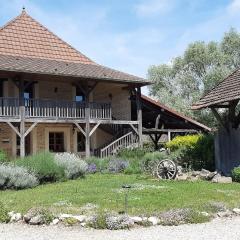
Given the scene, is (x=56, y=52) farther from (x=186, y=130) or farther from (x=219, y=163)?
(x=219, y=163)

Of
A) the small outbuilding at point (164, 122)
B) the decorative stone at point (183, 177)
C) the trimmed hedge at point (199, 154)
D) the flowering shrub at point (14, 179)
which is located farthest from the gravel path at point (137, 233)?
the small outbuilding at point (164, 122)

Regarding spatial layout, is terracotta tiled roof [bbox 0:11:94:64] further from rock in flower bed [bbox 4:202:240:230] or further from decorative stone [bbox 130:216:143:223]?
decorative stone [bbox 130:216:143:223]

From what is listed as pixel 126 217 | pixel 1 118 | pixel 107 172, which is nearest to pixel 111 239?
pixel 126 217

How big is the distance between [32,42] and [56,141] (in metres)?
6.09

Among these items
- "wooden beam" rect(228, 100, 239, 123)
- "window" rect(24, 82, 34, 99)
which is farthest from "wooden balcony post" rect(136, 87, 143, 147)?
"wooden beam" rect(228, 100, 239, 123)

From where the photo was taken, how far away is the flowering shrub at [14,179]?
52.5 ft

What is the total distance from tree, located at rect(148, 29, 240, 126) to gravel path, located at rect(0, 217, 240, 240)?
33.3 meters

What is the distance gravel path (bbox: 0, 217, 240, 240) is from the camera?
360 inches

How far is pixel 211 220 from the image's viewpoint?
1065 centimetres

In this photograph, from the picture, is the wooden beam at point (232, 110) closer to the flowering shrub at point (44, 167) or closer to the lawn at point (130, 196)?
the lawn at point (130, 196)

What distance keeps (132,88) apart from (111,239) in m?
20.0

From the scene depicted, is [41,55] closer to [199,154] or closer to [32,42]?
[32,42]

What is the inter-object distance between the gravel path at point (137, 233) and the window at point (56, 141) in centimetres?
1804

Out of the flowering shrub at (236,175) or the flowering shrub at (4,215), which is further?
the flowering shrub at (236,175)
